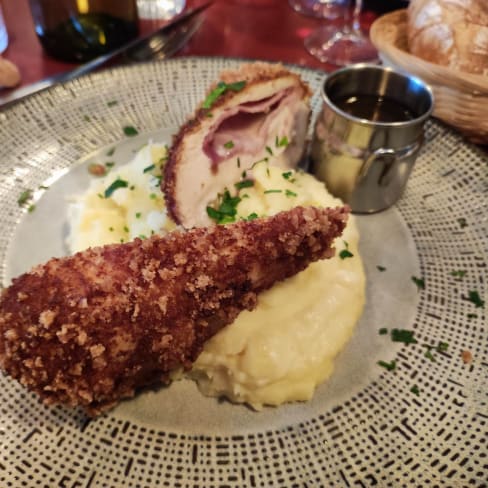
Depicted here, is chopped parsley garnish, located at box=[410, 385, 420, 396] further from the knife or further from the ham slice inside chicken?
the knife

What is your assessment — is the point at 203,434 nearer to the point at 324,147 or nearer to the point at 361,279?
the point at 361,279

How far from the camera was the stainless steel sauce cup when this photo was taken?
2648 mm

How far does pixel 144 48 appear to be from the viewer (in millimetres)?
3805

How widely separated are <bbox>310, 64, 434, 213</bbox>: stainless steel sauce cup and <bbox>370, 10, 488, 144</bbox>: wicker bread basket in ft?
1.05

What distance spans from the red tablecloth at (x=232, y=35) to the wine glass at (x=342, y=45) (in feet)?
0.29

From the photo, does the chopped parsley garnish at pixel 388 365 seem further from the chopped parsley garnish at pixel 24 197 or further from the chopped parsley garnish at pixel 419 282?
the chopped parsley garnish at pixel 24 197

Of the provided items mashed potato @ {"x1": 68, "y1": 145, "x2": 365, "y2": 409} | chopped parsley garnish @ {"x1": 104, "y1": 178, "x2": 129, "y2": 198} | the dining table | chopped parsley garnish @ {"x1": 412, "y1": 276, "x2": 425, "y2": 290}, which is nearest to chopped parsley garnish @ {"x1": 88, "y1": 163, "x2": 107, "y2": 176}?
the dining table

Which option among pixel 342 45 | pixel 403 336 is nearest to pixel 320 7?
pixel 342 45

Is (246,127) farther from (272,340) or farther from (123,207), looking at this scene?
(272,340)

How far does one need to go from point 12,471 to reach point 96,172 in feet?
5.91

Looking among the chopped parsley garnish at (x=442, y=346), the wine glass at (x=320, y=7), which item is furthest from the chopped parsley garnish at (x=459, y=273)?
the wine glass at (x=320, y=7)

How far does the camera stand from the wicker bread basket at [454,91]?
2971 millimetres

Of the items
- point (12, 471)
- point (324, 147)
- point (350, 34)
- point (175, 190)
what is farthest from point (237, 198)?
point (350, 34)

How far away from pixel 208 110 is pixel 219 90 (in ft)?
0.45
